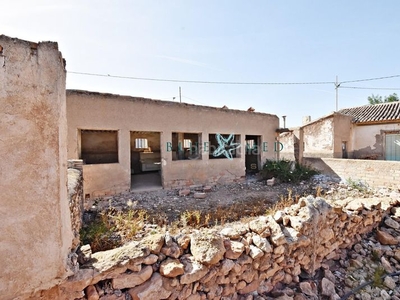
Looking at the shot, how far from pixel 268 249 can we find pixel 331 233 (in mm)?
1707

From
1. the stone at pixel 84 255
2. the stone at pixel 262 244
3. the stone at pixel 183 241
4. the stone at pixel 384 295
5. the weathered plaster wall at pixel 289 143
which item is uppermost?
the weathered plaster wall at pixel 289 143

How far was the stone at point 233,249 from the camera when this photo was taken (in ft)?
8.53

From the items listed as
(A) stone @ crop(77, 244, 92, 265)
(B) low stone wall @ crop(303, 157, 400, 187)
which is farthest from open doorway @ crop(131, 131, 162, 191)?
(B) low stone wall @ crop(303, 157, 400, 187)

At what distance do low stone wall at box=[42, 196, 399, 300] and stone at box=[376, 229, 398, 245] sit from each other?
1329mm

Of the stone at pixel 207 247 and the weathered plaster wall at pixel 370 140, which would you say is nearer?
the stone at pixel 207 247

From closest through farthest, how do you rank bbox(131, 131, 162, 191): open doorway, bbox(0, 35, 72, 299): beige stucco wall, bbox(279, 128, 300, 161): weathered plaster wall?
1. bbox(0, 35, 72, 299): beige stucco wall
2. bbox(131, 131, 162, 191): open doorway
3. bbox(279, 128, 300, 161): weathered plaster wall

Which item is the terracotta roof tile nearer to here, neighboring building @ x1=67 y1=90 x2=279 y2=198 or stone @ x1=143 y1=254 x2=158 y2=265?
neighboring building @ x1=67 y1=90 x2=279 y2=198

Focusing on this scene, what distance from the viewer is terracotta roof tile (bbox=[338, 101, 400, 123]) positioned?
12266mm

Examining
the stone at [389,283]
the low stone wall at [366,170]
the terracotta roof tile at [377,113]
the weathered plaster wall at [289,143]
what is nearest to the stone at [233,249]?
the stone at [389,283]


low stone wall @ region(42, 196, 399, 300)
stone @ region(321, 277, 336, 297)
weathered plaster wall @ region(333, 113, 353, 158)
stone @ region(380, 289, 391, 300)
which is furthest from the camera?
weathered plaster wall @ region(333, 113, 353, 158)

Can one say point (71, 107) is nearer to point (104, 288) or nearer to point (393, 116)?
point (104, 288)

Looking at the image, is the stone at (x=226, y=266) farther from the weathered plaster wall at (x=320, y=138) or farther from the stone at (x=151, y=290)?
the weathered plaster wall at (x=320, y=138)

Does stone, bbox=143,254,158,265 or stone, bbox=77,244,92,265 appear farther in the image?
stone, bbox=143,254,158,265

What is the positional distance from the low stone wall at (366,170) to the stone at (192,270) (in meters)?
9.29
